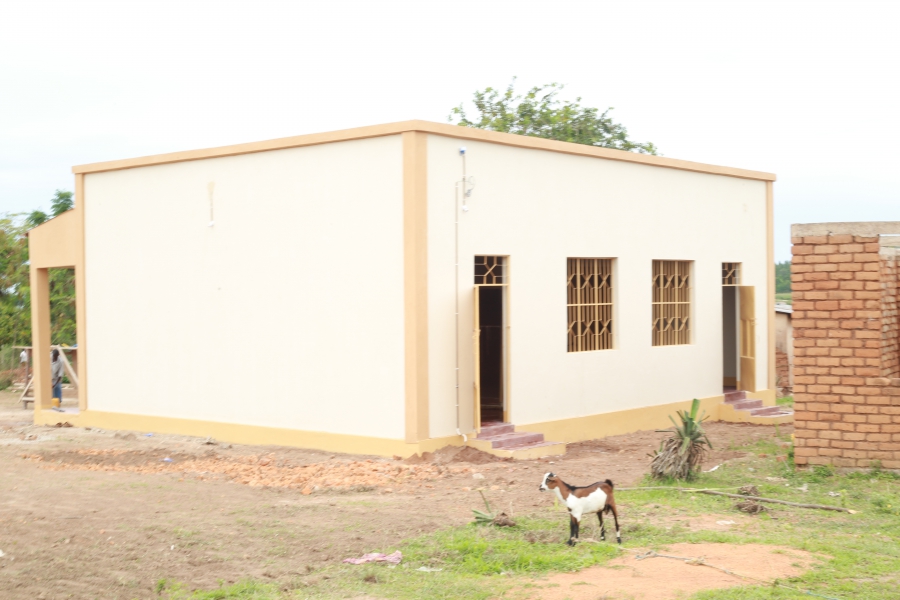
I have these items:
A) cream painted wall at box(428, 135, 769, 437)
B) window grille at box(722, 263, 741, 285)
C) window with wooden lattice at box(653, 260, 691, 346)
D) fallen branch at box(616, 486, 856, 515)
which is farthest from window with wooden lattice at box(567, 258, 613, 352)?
fallen branch at box(616, 486, 856, 515)

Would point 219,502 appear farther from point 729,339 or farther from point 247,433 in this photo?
point 729,339

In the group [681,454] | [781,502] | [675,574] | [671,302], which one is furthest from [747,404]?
[675,574]

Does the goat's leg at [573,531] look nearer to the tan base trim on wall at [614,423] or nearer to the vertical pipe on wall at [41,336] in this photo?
the tan base trim on wall at [614,423]

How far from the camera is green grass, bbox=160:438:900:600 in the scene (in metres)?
6.04

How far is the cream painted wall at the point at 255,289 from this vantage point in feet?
38.7

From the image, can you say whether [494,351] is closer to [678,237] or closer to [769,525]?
[678,237]

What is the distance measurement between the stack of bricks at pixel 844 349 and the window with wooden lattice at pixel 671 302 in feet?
18.2

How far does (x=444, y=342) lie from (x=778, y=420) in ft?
23.9

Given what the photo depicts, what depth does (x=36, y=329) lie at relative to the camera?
16.8 metres

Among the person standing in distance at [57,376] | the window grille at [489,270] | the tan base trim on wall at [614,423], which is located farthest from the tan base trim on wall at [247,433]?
the window grille at [489,270]

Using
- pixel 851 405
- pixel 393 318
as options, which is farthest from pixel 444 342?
pixel 851 405

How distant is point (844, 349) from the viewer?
9.45 metres

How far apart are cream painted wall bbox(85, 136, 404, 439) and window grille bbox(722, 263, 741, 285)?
7.85 m

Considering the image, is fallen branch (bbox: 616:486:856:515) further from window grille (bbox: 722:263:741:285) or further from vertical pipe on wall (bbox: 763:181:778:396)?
vertical pipe on wall (bbox: 763:181:778:396)
